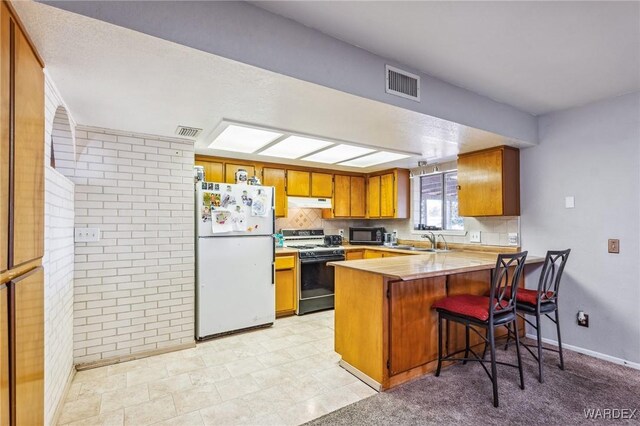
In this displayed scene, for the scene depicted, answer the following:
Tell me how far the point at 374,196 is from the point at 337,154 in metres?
1.53

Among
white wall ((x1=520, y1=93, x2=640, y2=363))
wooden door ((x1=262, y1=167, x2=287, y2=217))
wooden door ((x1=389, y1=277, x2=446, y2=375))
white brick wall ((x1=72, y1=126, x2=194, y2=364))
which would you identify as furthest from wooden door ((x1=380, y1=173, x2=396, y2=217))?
white brick wall ((x1=72, y1=126, x2=194, y2=364))

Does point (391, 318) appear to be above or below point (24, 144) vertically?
below

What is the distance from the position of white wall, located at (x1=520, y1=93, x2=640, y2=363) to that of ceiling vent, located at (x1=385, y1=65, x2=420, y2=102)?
1943mm

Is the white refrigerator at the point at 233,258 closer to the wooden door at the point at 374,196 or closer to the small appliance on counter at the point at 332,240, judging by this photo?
the small appliance on counter at the point at 332,240

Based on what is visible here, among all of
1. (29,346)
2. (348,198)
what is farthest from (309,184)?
(29,346)

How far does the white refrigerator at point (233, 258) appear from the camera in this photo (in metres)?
3.29

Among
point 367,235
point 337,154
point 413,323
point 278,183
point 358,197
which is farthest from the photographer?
point 358,197

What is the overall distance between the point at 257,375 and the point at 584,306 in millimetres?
3074

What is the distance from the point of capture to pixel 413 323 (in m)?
2.50

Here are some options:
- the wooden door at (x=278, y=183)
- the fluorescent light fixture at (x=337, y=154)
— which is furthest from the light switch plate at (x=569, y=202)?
the wooden door at (x=278, y=183)

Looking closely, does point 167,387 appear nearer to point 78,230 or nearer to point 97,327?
point 97,327

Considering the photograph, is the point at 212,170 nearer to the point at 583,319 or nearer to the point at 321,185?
the point at 321,185

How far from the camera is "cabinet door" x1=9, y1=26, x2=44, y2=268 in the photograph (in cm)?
129

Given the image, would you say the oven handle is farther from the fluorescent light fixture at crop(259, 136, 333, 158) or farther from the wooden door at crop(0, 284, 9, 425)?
the wooden door at crop(0, 284, 9, 425)
